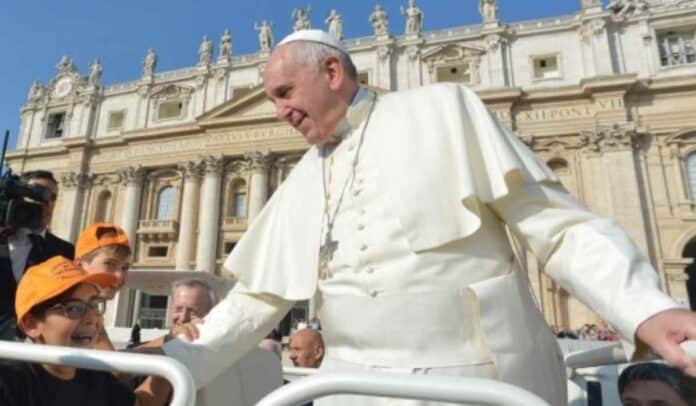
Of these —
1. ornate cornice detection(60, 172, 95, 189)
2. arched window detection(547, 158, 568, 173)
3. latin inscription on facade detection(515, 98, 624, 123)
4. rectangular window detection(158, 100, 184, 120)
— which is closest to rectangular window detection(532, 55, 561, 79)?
latin inscription on facade detection(515, 98, 624, 123)

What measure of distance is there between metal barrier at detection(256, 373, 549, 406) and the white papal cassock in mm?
312

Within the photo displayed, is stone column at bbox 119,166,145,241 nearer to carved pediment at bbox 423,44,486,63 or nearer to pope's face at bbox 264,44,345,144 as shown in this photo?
carved pediment at bbox 423,44,486,63

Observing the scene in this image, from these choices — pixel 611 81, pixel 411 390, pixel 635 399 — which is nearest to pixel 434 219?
pixel 411 390

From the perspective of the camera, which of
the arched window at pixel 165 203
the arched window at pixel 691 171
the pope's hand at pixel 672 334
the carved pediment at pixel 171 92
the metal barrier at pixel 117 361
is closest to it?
the pope's hand at pixel 672 334

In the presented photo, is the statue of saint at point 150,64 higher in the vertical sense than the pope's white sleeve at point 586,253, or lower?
higher

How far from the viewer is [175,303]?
3.22m

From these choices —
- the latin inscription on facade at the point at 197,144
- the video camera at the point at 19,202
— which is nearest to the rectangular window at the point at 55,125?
the latin inscription on facade at the point at 197,144

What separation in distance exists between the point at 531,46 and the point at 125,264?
22363mm

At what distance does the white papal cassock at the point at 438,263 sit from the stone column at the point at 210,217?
68.8 ft

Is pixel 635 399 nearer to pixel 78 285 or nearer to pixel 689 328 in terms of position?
pixel 689 328

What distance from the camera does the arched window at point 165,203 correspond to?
2467 cm

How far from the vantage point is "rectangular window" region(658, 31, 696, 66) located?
19641 millimetres

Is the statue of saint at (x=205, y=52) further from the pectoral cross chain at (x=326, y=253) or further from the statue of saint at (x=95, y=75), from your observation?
the pectoral cross chain at (x=326, y=253)

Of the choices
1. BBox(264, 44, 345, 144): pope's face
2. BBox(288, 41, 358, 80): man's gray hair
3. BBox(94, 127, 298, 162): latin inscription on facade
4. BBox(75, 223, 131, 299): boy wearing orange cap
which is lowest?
BBox(75, 223, 131, 299): boy wearing orange cap
